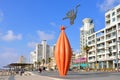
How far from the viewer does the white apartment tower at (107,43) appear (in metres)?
90.2

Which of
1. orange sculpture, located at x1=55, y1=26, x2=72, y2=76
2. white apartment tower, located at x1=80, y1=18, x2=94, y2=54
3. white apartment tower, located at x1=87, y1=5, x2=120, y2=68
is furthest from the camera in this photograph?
white apartment tower, located at x1=80, y1=18, x2=94, y2=54

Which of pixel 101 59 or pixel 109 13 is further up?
pixel 109 13

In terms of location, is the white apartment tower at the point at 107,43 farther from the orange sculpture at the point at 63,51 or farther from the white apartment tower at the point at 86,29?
the white apartment tower at the point at 86,29

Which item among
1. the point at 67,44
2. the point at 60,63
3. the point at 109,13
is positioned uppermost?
the point at 109,13

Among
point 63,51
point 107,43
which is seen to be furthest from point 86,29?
point 63,51

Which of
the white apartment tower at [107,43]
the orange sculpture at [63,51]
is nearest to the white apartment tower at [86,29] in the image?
the white apartment tower at [107,43]

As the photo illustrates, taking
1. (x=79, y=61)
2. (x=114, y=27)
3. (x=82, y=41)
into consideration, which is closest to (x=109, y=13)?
(x=114, y=27)

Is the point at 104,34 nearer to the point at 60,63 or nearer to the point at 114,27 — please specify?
the point at 114,27

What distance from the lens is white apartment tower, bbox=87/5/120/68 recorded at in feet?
296

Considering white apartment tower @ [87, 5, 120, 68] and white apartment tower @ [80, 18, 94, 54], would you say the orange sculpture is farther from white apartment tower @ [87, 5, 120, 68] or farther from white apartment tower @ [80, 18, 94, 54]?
white apartment tower @ [80, 18, 94, 54]

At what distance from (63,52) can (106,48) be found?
64579mm

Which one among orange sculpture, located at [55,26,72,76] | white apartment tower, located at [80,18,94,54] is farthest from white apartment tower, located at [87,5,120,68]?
white apartment tower, located at [80,18,94,54]

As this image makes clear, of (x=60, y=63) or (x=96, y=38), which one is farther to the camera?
(x=96, y=38)

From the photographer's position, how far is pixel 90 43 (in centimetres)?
11719
